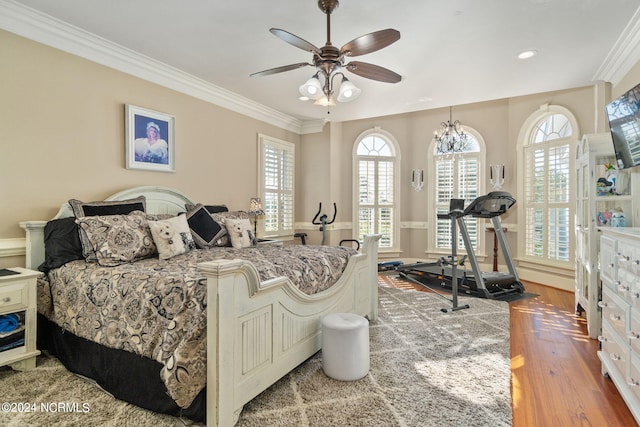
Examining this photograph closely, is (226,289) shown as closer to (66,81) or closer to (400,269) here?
(66,81)

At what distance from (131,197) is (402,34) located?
301 centimetres

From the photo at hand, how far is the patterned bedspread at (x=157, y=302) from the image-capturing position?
166 centimetres

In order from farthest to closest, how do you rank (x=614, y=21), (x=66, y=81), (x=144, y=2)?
(x=66, y=81), (x=614, y=21), (x=144, y=2)

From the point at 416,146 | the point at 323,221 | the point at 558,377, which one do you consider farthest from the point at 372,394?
the point at 416,146

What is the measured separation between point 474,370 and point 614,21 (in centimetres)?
303

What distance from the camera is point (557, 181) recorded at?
489 cm

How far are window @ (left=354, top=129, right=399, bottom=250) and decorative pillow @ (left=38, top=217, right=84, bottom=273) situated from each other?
4529mm

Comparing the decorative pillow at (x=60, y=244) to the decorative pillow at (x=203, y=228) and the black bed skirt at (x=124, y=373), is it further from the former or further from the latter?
the decorative pillow at (x=203, y=228)

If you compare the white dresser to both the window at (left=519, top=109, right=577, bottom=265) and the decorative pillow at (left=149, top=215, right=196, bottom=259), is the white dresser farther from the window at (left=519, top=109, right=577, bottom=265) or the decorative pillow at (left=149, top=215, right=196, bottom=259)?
the decorative pillow at (left=149, top=215, right=196, bottom=259)

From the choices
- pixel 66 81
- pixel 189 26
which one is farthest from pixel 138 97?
pixel 189 26

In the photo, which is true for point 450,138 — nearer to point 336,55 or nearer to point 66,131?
point 336,55

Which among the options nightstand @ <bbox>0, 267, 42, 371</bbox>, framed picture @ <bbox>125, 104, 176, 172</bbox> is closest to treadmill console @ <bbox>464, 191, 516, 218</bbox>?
framed picture @ <bbox>125, 104, 176, 172</bbox>

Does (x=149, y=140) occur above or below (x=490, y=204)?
above

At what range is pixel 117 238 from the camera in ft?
8.36
